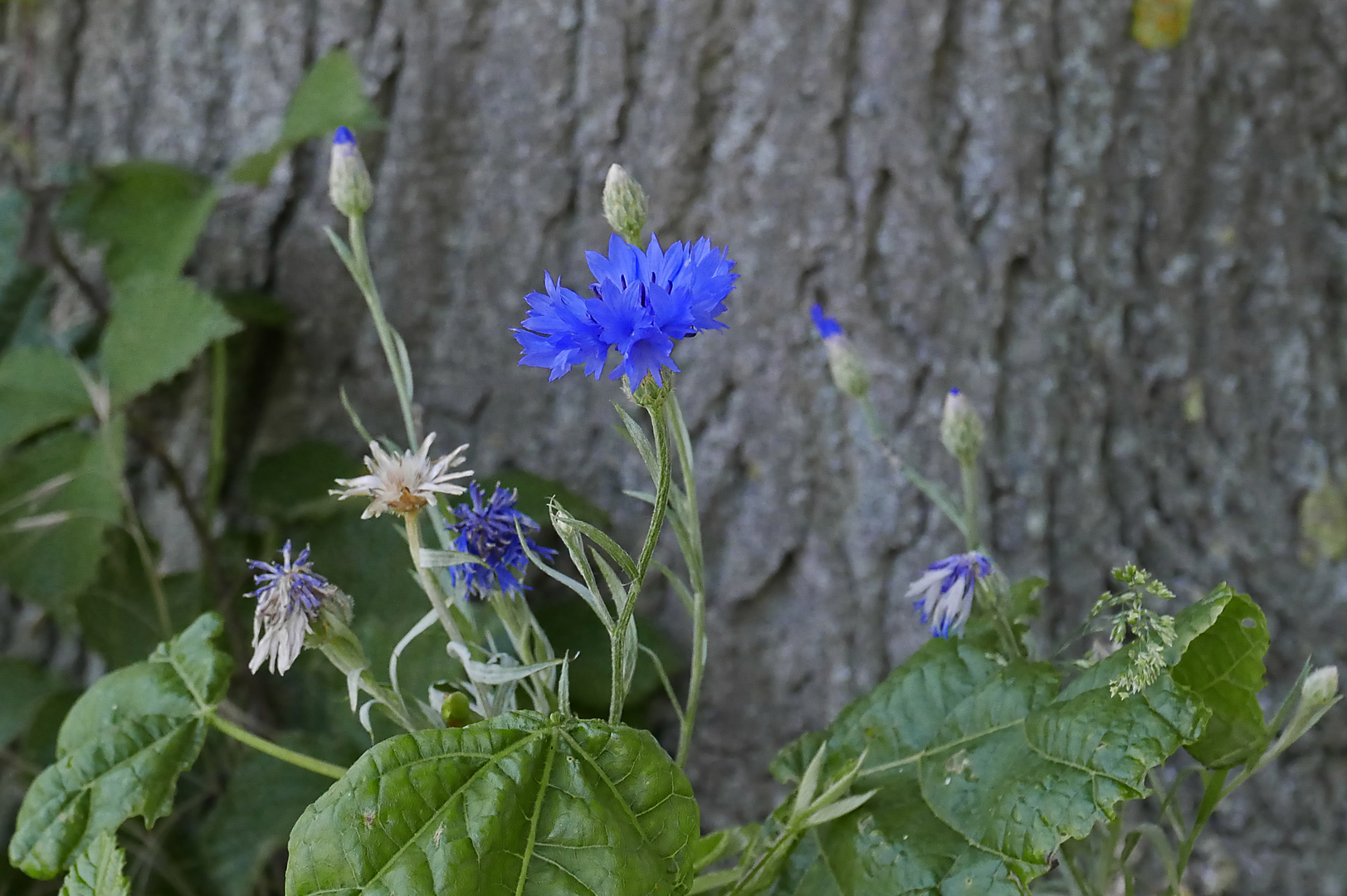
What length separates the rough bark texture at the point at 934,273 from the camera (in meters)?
0.99

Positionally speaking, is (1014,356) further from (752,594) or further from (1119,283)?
(752,594)

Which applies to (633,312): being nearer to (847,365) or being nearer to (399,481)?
(399,481)

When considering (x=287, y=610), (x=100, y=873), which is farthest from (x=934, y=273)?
(x=100, y=873)

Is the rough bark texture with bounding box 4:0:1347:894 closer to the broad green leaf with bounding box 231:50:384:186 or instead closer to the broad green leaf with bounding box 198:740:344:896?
the broad green leaf with bounding box 231:50:384:186

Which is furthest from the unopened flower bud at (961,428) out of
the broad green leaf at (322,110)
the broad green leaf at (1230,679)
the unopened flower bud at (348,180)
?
the broad green leaf at (322,110)

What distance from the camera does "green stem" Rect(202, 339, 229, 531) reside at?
1.08m

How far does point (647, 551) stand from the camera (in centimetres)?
52

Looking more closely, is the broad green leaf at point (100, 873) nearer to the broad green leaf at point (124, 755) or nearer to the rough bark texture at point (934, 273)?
the broad green leaf at point (124, 755)

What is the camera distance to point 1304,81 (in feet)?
3.40

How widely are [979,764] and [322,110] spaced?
2.59 ft

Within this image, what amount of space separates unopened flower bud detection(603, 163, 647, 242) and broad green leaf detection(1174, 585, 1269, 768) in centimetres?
41

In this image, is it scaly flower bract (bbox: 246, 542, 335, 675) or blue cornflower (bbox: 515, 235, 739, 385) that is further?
scaly flower bract (bbox: 246, 542, 335, 675)

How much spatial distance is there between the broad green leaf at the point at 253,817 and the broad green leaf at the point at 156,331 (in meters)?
0.36

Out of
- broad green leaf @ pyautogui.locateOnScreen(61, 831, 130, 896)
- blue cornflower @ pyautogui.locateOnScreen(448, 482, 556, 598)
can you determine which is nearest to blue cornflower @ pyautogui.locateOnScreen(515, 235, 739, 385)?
blue cornflower @ pyautogui.locateOnScreen(448, 482, 556, 598)
